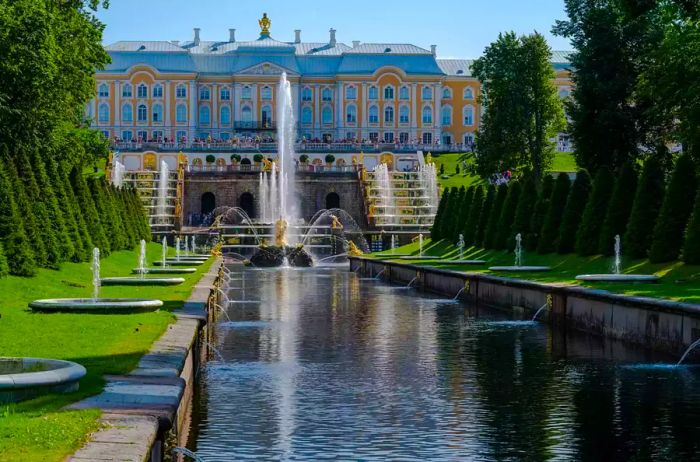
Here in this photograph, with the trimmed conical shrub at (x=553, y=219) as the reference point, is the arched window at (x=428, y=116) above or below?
above

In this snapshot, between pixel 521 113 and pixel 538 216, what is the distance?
29.8 meters

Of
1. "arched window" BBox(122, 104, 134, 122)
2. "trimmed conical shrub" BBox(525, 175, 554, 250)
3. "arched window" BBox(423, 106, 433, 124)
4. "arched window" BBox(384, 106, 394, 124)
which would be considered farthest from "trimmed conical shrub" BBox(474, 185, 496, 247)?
"arched window" BBox(122, 104, 134, 122)

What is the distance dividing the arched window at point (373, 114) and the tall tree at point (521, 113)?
57.5 meters

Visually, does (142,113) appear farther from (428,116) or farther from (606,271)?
(606,271)

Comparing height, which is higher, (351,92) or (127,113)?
(351,92)

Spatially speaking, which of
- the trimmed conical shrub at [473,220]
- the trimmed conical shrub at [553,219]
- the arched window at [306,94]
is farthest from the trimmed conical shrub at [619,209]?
the arched window at [306,94]

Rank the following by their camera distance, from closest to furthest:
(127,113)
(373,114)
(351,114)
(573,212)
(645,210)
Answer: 1. (645,210)
2. (573,212)
3. (127,113)
4. (351,114)
5. (373,114)

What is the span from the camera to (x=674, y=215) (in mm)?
27672

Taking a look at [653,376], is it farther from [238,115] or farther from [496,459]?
[238,115]

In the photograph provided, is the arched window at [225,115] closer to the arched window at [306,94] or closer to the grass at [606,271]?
the arched window at [306,94]

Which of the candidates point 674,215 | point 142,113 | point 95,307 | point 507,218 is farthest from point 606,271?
point 142,113

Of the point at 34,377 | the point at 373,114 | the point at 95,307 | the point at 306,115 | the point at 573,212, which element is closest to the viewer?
the point at 34,377

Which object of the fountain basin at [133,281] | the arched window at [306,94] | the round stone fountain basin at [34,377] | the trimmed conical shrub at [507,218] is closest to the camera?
the round stone fountain basin at [34,377]

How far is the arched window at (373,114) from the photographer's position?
12812 centimetres
